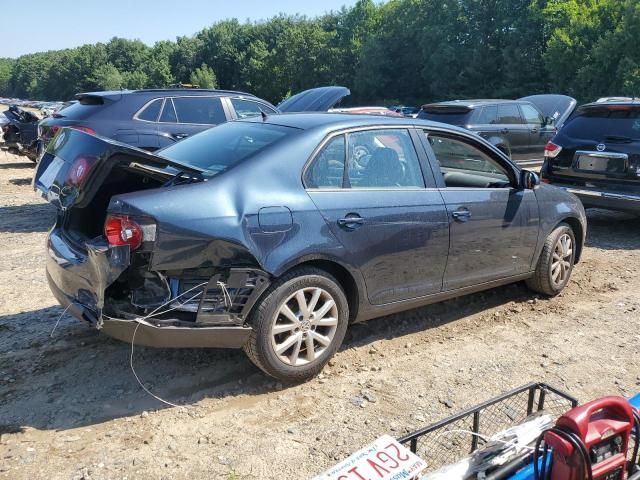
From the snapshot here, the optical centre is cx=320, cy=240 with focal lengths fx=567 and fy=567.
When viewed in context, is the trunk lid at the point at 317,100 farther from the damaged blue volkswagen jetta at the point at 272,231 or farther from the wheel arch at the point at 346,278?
the wheel arch at the point at 346,278

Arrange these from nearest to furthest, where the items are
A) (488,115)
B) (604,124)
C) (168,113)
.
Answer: (604,124), (168,113), (488,115)

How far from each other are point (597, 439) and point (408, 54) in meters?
69.4

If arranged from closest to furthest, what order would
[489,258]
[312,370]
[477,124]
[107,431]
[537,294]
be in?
1. [107,431]
2. [312,370]
3. [489,258]
4. [537,294]
5. [477,124]

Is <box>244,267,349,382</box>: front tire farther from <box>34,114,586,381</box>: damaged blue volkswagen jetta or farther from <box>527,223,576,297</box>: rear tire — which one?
<box>527,223,576,297</box>: rear tire

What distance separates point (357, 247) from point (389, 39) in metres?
70.0

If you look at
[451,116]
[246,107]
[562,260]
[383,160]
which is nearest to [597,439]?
[383,160]

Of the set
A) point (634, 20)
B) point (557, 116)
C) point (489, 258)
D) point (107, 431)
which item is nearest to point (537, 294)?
point (489, 258)

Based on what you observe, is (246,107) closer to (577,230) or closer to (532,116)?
(577,230)

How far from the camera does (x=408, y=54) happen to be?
220ft

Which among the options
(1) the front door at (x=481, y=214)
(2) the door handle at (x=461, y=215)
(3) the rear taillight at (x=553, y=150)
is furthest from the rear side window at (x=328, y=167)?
(3) the rear taillight at (x=553, y=150)

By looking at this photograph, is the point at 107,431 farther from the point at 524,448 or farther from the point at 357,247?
the point at 524,448

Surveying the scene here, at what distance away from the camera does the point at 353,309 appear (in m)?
3.77

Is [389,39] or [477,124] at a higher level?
[389,39]

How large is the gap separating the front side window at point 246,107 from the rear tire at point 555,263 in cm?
504
